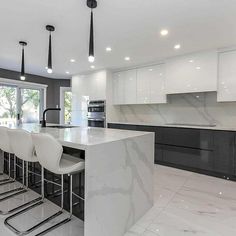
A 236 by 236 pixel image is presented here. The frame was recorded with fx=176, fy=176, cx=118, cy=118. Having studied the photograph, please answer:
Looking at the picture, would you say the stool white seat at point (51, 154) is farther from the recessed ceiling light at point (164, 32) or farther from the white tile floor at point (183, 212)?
the recessed ceiling light at point (164, 32)

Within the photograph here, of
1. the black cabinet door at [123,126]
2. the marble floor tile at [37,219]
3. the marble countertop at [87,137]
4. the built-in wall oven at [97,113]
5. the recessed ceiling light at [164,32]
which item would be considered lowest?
the marble floor tile at [37,219]

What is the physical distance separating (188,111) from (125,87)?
5.60ft

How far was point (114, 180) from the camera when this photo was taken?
1.52m

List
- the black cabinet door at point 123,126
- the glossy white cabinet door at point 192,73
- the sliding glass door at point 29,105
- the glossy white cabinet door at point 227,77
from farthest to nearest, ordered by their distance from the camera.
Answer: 1. the sliding glass door at point 29,105
2. the black cabinet door at point 123,126
3. the glossy white cabinet door at point 192,73
4. the glossy white cabinet door at point 227,77

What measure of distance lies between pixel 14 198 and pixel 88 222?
158 cm

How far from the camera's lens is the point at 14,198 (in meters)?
2.34

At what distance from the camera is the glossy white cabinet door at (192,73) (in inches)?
131

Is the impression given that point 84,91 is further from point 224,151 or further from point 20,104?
point 224,151

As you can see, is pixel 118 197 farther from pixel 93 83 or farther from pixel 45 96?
pixel 45 96

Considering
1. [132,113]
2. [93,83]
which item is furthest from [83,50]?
[132,113]

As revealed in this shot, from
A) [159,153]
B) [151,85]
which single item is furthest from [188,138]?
[151,85]

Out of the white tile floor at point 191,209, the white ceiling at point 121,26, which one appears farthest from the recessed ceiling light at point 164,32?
the white tile floor at point 191,209

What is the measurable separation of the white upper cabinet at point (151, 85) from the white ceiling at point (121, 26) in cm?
39

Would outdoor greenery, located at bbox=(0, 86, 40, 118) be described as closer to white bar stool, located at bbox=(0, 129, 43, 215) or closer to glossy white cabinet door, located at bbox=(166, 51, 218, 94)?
white bar stool, located at bbox=(0, 129, 43, 215)
